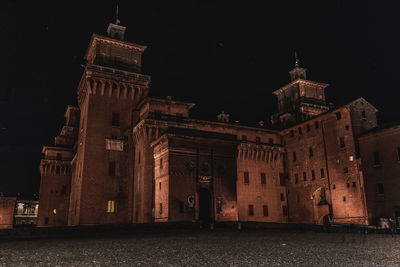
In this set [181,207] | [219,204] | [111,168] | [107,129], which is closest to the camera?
[181,207]

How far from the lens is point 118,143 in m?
43.4

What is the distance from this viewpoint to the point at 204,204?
109 ft

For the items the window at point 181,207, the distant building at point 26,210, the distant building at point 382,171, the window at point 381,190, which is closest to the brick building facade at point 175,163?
the window at point 181,207

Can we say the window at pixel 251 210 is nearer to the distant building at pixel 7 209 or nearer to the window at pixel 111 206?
the window at pixel 111 206

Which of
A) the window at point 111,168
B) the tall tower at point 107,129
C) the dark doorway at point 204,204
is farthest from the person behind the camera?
the window at point 111,168

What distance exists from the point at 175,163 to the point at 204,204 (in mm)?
4921

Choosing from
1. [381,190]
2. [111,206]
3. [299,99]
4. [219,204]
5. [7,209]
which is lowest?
[219,204]

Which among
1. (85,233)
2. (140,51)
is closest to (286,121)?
(140,51)

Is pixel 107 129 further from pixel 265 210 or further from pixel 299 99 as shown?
pixel 299 99

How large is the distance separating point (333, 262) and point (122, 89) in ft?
129

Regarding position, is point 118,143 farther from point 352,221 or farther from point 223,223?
point 352,221

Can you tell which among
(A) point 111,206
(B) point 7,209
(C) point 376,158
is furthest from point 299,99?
(B) point 7,209

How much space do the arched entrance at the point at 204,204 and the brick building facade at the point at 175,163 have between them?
10cm

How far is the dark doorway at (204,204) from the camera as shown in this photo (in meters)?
32.8
